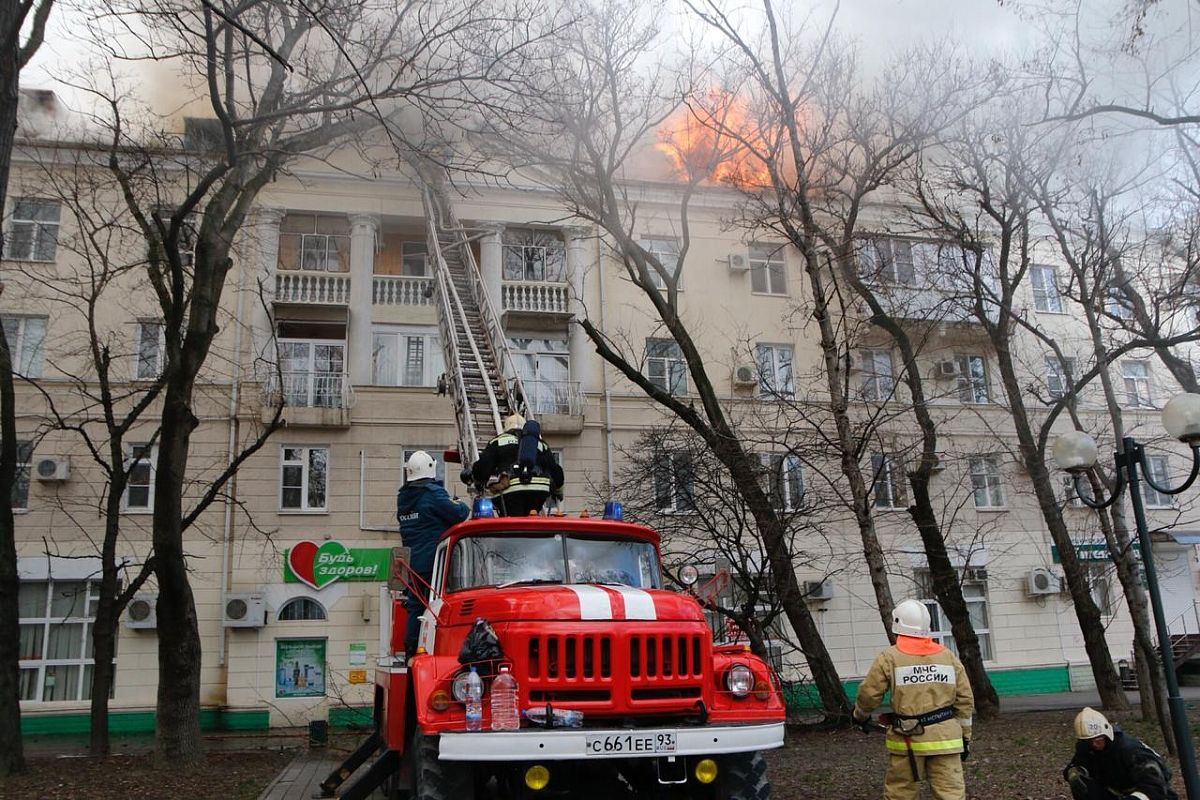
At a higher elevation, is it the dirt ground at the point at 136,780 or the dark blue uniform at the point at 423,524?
the dark blue uniform at the point at 423,524

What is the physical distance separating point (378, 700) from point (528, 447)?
279cm

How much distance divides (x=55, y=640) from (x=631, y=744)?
699 inches

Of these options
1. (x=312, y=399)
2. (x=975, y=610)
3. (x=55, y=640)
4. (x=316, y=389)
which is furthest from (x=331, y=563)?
(x=975, y=610)

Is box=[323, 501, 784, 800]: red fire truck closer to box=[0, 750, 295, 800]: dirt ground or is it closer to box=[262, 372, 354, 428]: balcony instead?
box=[0, 750, 295, 800]: dirt ground

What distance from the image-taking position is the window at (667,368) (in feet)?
72.9

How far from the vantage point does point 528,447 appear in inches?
308

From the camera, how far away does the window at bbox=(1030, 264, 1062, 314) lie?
25.2 meters

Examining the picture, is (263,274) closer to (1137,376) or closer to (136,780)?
(136,780)

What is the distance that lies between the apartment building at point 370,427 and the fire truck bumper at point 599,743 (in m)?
9.62

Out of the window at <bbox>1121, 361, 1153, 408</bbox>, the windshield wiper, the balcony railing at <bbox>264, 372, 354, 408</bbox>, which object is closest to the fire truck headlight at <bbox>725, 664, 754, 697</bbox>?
the windshield wiper

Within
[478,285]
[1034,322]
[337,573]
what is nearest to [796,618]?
[478,285]

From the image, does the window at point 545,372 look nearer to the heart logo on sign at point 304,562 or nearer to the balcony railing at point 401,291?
the balcony railing at point 401,291

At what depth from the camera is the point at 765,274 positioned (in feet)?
77.9

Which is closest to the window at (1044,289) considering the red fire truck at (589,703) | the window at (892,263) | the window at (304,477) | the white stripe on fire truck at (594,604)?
the window at (892,263)
